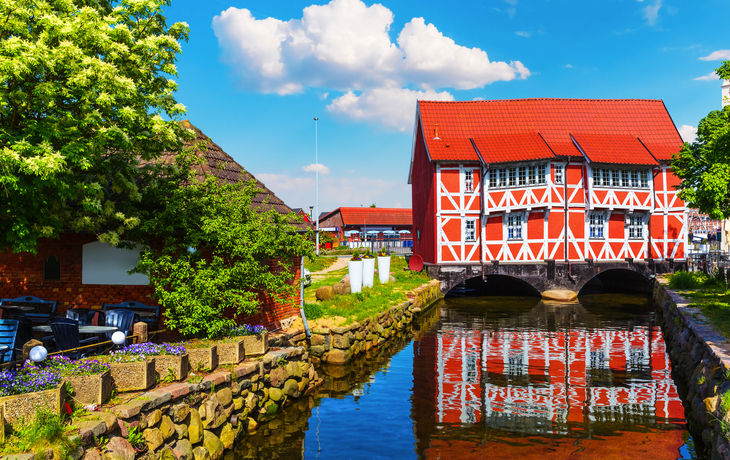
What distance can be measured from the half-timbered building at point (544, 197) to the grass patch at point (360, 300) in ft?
15.1

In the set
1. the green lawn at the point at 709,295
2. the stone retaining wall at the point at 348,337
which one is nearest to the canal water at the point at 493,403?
the stone retaining wall at the point at 348,337

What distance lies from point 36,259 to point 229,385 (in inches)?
207

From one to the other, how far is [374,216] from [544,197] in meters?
28.2

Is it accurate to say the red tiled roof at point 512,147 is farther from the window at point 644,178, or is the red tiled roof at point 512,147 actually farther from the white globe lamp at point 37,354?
the white globe lamp at point 37,354

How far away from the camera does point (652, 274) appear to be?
2675cm

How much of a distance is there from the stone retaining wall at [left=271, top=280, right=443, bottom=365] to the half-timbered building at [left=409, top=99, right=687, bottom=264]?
33.3 ft

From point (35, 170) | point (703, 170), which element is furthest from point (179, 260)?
point (703, 170)

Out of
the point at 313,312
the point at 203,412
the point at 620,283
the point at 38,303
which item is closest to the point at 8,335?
the point at 38,303

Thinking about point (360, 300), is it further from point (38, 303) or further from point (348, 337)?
point (38, 303)

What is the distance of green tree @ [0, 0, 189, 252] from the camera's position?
6.42 m

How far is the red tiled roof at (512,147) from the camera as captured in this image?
84.4 ft

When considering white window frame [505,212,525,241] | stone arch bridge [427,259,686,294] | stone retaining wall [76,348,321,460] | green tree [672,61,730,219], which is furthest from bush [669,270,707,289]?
stone retaining wall [76,348,321,460]

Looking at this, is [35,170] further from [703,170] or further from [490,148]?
[490,148]

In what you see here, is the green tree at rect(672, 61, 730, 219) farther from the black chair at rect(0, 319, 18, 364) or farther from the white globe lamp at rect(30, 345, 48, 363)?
the black chair at rect(0, 319, 18, 364)
